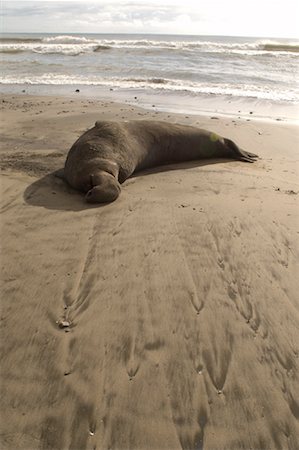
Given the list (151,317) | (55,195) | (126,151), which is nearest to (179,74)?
(126,151)

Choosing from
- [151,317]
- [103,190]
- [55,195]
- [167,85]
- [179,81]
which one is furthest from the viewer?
[179,81]

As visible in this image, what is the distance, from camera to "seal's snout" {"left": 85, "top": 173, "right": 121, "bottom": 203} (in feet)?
15.3

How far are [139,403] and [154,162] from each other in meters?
4.36

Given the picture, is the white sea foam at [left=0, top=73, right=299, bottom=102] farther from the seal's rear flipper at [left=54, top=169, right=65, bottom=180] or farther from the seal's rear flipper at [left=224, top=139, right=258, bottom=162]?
the seal's rear flipper at [left=54, top=169, right=65, bottom=180]

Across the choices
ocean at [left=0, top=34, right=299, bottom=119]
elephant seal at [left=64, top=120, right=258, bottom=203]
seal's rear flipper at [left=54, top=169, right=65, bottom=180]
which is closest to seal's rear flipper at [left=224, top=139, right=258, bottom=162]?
elephant seal at [left=64, top=120, right=258, bottom=203]

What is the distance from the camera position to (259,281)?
337cm

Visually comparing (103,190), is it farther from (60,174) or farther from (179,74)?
(179,74)

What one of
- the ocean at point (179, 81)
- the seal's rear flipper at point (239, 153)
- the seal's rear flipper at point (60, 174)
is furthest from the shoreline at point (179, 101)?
the seal's rear flipper at point (60, 174)

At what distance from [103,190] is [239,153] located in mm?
2887

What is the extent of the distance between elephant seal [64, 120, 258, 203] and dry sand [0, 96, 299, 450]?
0.24 metres

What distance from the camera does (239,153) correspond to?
6.71 metres

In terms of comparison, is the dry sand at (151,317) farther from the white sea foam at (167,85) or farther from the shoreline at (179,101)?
the white sea foam at (167,85)

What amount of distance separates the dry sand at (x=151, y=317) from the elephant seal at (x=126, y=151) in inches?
9.5

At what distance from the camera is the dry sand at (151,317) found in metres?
2.26
